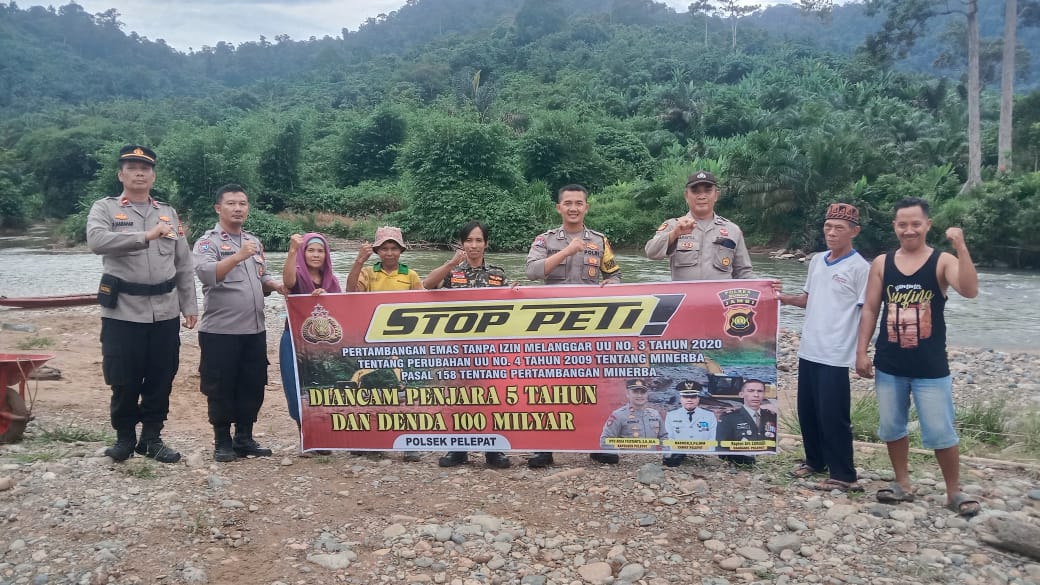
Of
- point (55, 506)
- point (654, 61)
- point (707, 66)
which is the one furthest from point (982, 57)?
point (55, 506)

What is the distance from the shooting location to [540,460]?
15.2 feet

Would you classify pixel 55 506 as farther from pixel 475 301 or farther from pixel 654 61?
pixel 654 61

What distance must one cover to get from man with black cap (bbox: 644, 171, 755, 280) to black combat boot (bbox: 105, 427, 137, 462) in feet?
11.6

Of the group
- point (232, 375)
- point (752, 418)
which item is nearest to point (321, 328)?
point (232, 375)

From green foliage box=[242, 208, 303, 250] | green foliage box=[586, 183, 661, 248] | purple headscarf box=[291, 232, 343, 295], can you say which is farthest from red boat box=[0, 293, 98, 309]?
green foliage box=[586, 183, 661, 248]

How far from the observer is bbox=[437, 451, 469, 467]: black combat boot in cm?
466

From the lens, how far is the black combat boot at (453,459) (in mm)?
4664

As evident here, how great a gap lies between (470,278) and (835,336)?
89.4 inches

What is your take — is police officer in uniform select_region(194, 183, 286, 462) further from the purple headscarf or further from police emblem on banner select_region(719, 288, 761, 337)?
police emblem on banner select_region(719, 288, 761, 337)

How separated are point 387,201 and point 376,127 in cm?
1024

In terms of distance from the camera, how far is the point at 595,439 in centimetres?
449

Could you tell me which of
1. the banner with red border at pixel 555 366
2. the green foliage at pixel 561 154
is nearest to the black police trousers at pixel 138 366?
the banner with red border at pixel 555 366

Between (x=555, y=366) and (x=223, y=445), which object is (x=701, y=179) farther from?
(x=223, y=445)

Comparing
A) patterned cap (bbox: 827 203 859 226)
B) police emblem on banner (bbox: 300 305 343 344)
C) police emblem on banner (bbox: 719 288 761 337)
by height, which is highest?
patterned cap (bbox: 827 203 859 226)
